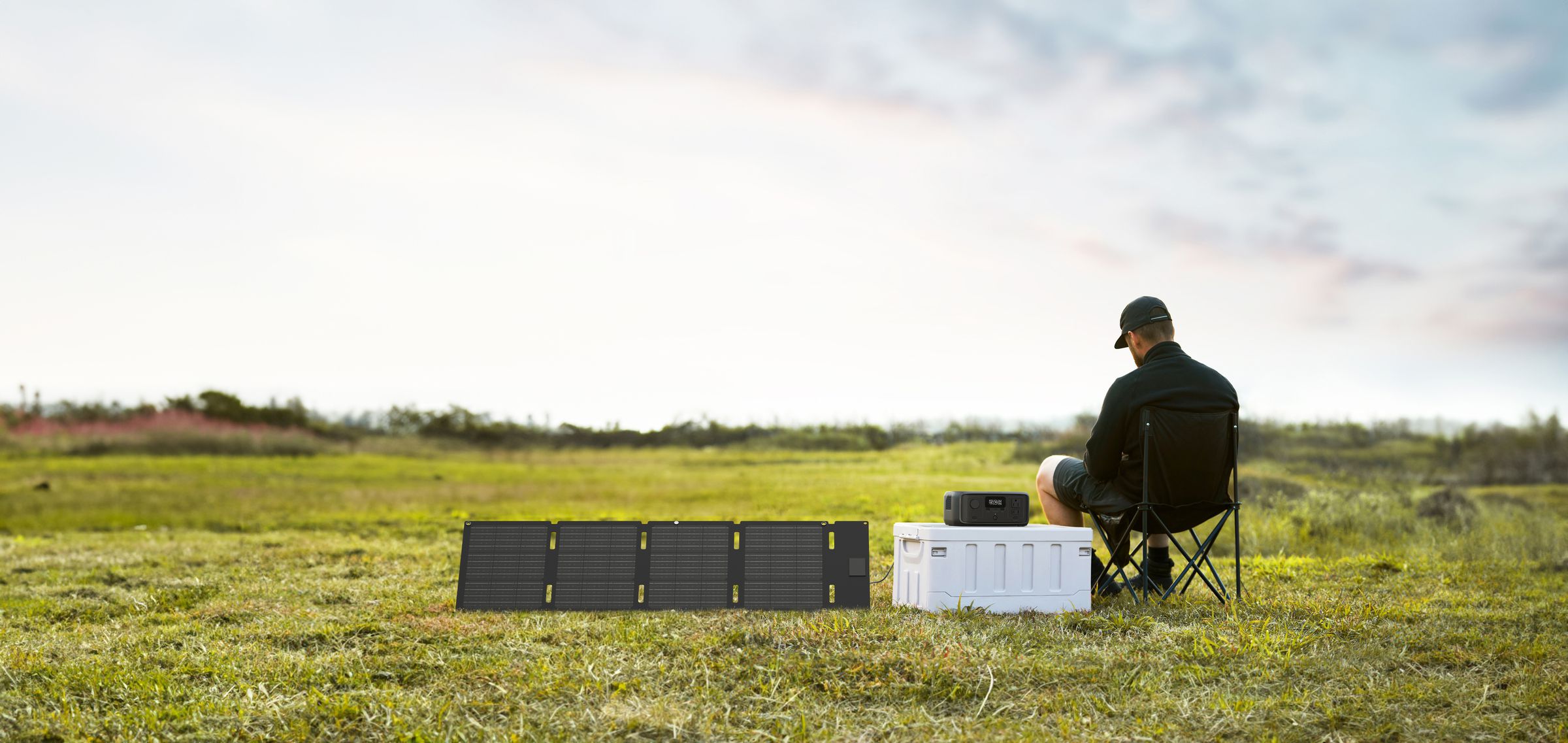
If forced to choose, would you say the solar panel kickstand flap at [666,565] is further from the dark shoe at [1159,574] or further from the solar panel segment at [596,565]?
the dark shoe at [1159,574]

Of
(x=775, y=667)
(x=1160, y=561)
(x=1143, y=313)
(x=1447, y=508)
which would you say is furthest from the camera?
(x=1447, y=508)

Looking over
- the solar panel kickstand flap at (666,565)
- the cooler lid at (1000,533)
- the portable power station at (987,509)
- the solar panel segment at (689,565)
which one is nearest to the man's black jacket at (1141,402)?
the cooler lid at (1000,533)

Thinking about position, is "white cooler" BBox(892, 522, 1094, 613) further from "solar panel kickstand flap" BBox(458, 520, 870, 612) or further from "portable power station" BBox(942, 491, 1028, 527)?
"solar panel kickstand flap" BBox(458, 520, 870, 612)

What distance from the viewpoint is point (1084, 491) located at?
216 inches

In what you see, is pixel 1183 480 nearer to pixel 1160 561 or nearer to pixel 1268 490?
pixel 1160 561

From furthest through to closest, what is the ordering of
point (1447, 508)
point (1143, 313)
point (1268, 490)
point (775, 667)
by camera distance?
point (1268, 490) < point (1447, 508) < point (1143, 313) < point (775, 667)

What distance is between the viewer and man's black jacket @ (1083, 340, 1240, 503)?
5188mm

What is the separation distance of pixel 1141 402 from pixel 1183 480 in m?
0.53

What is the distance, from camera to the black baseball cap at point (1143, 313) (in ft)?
17.9

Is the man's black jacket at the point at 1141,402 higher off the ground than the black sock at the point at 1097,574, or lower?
higher

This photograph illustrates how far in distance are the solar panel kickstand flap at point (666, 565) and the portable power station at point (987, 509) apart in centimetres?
50

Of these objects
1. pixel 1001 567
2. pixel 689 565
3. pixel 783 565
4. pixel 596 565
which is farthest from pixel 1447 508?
pixel 596 565

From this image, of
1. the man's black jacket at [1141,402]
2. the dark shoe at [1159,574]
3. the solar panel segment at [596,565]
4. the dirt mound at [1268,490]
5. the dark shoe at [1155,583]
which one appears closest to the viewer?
the man's black jacket at [1141,402]

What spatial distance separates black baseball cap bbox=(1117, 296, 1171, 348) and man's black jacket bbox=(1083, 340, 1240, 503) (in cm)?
17
